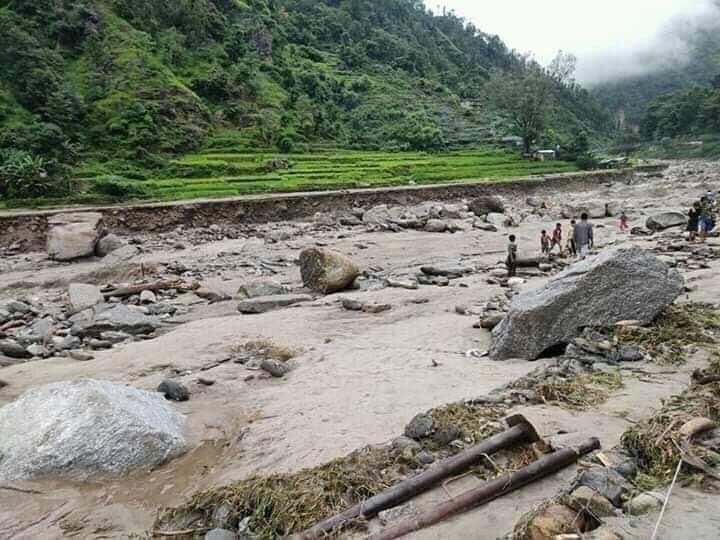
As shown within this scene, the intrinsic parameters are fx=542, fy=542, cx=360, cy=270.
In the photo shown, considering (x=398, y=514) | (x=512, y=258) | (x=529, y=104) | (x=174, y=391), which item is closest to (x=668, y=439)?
(x=398, y=514)

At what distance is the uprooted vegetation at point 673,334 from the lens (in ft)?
27.6

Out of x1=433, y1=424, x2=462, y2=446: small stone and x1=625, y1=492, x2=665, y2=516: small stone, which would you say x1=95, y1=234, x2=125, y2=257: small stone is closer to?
x1=433, y1=424, x2=462, y2=446: small stone

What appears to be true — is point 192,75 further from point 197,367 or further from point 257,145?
point 197,367

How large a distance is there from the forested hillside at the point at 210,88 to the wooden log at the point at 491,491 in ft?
107

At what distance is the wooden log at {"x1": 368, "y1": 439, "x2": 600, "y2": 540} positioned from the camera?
4.59 m

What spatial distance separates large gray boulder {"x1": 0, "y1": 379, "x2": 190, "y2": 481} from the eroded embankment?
21516 millimetres

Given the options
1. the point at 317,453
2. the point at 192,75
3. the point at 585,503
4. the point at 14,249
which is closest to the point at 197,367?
the point at 317,453

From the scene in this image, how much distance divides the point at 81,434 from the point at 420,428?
160 inches

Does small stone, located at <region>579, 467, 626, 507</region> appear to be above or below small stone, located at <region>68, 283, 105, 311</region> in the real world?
above

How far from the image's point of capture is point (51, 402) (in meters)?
6.91

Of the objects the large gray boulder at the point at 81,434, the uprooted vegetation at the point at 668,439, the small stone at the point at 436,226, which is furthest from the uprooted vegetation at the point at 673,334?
the small stone at the point at 436,226

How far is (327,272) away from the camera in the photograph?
642 inches

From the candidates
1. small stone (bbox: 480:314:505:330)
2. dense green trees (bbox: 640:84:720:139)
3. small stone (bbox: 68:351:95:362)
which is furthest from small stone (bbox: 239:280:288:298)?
dense green trees (bbox: 640:84:720:139)

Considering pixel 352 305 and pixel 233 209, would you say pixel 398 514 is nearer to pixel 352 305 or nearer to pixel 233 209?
pixel 352 305
